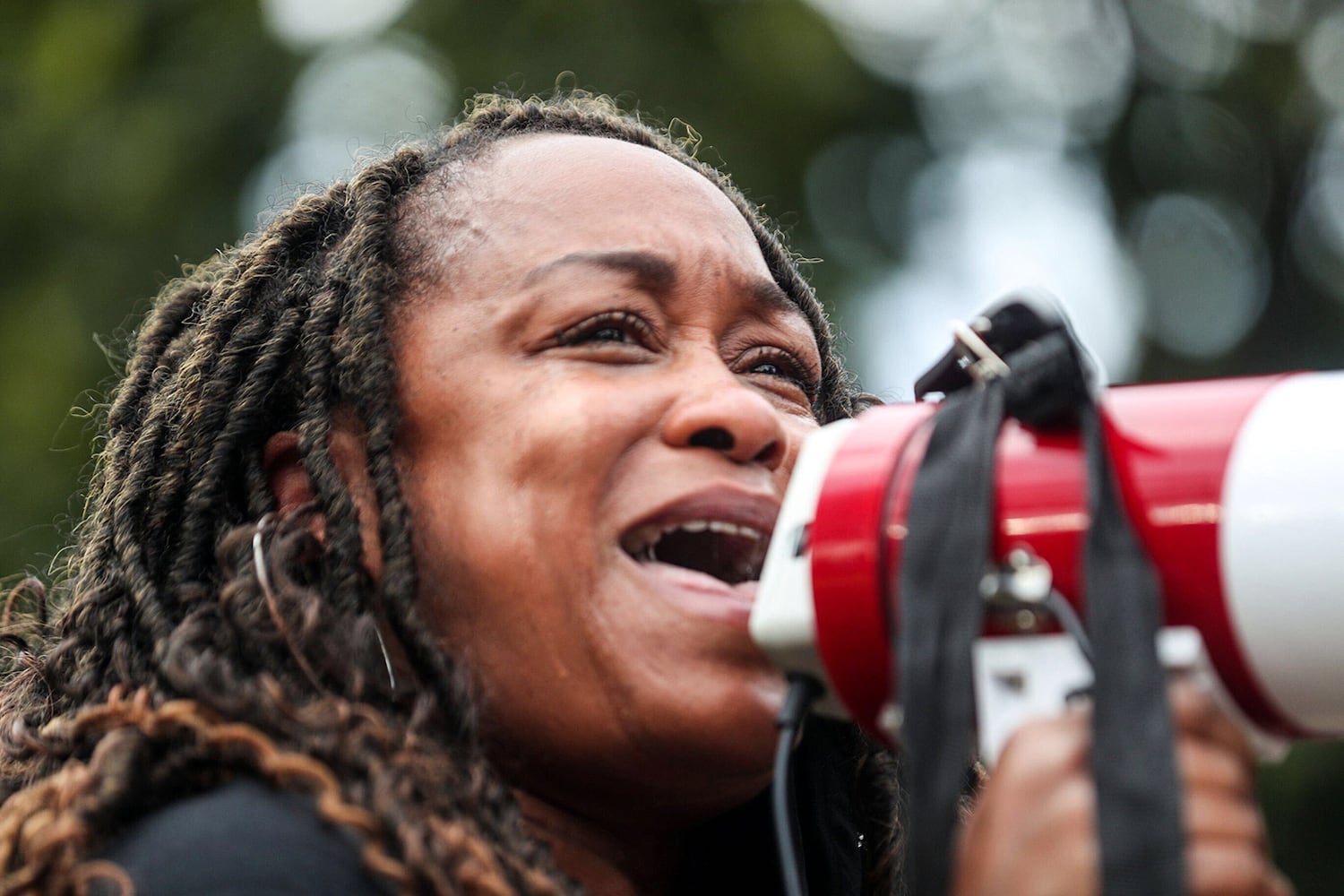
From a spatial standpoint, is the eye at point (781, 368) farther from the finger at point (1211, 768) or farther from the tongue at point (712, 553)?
the finger at point (1211, 768)

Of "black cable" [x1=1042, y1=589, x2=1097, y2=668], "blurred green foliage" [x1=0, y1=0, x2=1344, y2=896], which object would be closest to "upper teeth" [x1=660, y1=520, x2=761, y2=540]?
"black cable" [x1=1042, y1=589, x2=1097, y2=668]

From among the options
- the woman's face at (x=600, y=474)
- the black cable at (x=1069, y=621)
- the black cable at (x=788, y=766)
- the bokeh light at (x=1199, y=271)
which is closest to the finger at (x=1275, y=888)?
the black cable at (x=1069, y=621)

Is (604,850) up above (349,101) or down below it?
below

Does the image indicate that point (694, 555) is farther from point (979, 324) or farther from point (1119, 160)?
point (1119, 160)

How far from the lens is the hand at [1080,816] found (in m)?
1.46

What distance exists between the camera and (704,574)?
2.39m

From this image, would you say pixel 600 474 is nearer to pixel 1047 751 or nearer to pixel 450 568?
pixel 450 568

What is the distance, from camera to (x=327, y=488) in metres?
2.44

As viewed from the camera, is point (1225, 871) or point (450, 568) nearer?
point (1225, 871)

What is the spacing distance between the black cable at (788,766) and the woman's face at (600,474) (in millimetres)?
205

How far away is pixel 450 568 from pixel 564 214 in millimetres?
616

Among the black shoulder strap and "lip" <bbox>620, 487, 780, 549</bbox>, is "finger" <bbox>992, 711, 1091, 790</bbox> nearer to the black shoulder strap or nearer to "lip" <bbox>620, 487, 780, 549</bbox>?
the black shoulder strap

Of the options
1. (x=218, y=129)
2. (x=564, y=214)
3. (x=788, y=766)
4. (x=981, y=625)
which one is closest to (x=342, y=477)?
(x=564, y=214)

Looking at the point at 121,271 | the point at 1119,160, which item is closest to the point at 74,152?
the point at 121,271
